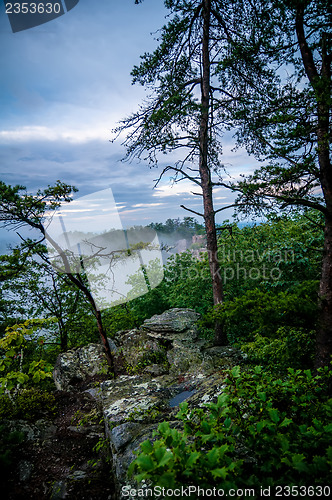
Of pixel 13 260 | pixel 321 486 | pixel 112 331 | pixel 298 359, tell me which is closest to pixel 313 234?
pixel 298 359

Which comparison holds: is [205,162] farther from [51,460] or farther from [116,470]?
[51,460]

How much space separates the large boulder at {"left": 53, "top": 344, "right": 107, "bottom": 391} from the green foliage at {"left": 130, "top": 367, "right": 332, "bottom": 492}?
656 cm

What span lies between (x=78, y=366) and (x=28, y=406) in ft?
8.94

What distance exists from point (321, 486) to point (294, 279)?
7138 millimetres

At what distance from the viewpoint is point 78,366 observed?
7.68 m

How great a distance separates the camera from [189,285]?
1132 centimetres

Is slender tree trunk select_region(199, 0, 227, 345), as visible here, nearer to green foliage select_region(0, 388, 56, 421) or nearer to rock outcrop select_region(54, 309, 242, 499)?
rock outcrop select_region(54, 309, 242, 499)

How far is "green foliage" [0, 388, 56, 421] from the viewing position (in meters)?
4.68

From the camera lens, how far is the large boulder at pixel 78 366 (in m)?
7.21

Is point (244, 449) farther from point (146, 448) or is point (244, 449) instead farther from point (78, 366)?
point (78, 366)

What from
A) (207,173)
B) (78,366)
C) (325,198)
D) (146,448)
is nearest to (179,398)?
(146,448)

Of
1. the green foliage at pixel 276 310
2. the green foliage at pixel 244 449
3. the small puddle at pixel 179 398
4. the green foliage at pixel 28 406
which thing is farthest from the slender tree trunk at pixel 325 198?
the green foliage at pixel 28 406

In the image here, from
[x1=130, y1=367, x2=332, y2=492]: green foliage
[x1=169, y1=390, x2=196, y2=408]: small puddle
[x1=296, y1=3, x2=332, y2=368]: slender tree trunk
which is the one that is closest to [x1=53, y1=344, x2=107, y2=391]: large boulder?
[x1=169, y1=390, x2=196, y2=408]: small puddle

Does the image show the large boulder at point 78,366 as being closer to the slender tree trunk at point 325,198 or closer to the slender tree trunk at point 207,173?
the slender tree trunk at point 207,173
